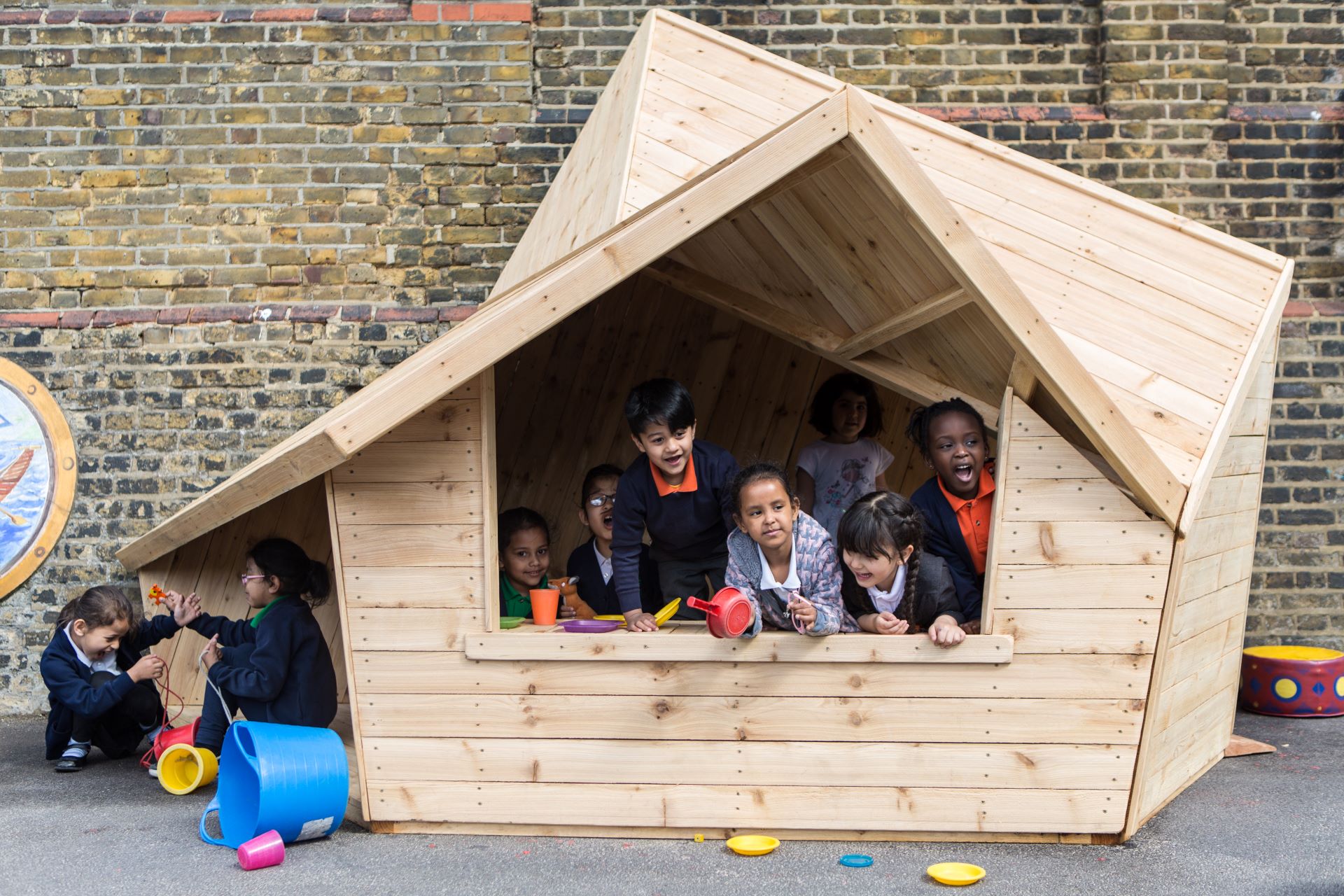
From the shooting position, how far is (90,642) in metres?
4.43

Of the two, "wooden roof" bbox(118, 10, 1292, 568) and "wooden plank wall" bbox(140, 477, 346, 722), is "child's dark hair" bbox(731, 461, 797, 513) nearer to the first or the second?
"wooden roof" bbox(118, 10, 1292, 568)

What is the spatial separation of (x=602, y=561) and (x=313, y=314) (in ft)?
7.03

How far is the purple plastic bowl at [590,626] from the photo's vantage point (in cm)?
360

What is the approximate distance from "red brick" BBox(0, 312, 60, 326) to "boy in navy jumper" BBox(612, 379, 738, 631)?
3.48 meters

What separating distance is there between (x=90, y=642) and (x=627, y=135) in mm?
2950

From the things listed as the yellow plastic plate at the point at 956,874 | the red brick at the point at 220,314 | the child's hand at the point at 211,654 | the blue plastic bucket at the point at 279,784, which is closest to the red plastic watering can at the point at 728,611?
the yellow plastic plate at the point at 956,874

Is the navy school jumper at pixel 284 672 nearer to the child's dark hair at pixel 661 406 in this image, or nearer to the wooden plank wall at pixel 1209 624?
the child's dark hair at pixel 661 406

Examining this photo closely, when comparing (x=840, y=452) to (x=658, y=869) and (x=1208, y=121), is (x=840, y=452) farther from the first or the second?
(x=1208, y=121)

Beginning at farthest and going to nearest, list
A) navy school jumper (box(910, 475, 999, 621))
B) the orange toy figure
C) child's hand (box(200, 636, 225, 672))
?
the orange toy figure
child's hand (box(200, 636, 225, 672))
navy school jumper (box(910, 475, 999, 621))

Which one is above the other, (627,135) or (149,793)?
(627,135)

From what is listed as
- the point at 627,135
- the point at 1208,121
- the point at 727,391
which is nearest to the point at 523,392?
the point at 727,391

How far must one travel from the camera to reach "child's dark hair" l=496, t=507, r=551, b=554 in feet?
15.1

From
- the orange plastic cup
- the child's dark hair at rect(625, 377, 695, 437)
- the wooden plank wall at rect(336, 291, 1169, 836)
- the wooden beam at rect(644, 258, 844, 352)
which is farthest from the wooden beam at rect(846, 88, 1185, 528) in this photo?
the orange plastic cup

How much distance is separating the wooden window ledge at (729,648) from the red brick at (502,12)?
3596 mm
